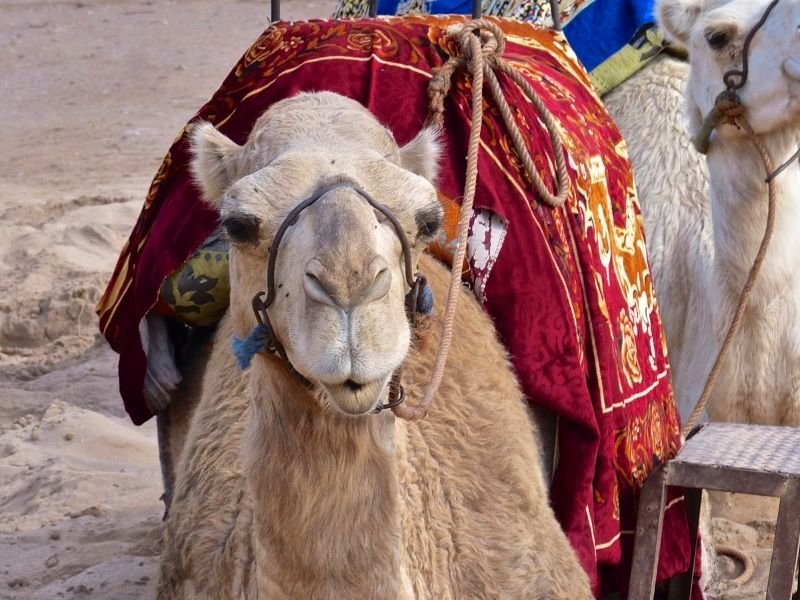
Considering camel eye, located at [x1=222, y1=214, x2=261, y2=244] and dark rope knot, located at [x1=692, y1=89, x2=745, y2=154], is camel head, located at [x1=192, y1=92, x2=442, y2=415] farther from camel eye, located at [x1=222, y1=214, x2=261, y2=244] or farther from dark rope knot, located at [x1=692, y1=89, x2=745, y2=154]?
dark rope knot, located at [x1=692, y1=89, x2=745, y2=154]

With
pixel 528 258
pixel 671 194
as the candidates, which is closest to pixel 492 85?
pixel 528 258

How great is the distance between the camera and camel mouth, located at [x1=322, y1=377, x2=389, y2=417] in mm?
2281

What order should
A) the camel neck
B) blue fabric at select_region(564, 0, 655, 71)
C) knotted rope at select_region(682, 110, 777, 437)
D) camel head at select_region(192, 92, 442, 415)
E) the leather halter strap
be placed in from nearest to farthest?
camel head at select_region(192, 92, 442, 415)
the leather halter strap
the camel neck
knotted rope at select_region(682, 110, 777, 437)
blue fabric at select_region(564, 0, 655, 71)

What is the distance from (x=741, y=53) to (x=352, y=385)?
280 cm

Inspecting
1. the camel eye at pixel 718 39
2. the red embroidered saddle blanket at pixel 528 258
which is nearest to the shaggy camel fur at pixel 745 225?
the camel eye at pixel 718 39

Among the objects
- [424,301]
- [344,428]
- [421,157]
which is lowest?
[344,428]

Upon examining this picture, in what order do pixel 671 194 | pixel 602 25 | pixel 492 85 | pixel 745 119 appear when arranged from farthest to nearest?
pixel 602 25
pixel 671 194
pixel 745 119
pixel 492 85

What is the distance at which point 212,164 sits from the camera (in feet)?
9.43

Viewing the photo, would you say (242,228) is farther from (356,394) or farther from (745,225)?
(745,225)

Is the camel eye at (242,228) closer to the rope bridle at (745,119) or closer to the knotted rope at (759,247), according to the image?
the knotted rope at (759,247)

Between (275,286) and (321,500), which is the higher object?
(275,286)

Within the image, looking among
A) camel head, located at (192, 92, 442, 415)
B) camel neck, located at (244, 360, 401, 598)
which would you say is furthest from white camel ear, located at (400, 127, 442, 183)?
camel neck, located at (244, 360, 401, 598)

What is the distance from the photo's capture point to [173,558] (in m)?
3.06

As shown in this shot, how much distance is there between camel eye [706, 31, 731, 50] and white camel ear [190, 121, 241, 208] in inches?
91.9
